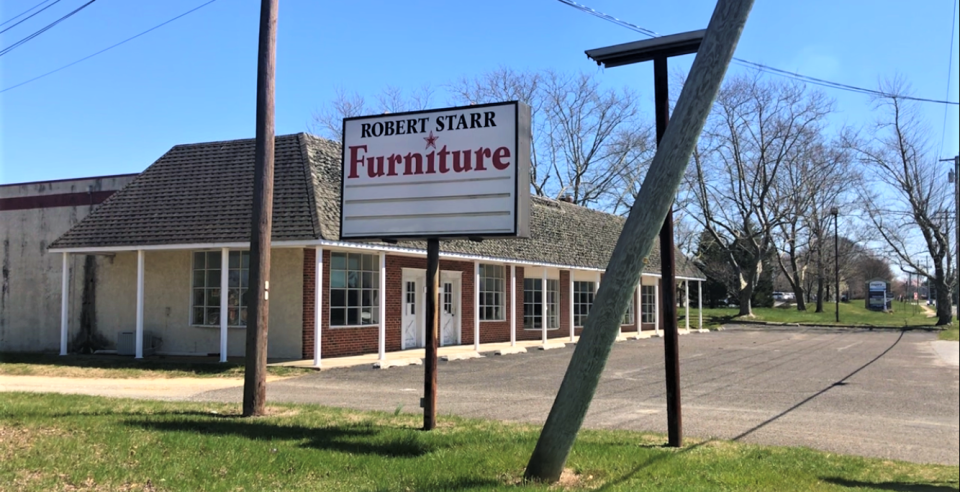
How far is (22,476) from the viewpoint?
20.8 feet

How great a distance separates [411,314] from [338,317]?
3.30 meters

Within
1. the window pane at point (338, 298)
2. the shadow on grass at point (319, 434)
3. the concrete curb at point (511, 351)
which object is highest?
the window pane at point (338, 298)

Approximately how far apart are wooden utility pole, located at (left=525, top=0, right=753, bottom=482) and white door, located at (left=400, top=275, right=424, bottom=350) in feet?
49.5

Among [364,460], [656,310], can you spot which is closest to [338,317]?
[364,460]

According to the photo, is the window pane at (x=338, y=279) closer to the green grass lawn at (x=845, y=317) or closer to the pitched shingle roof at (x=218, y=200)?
the pitched shingle roof at (x=218, y=200)

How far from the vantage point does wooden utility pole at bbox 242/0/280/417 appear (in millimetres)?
10000

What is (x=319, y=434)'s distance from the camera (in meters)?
8.69

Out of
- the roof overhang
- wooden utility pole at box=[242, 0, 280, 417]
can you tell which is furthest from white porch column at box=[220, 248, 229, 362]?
the roof overhang

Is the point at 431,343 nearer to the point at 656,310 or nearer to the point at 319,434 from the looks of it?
the point at 319,434

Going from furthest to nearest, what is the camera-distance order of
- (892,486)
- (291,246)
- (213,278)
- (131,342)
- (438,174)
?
(131,342), (213,278), (291,246), (438,174), (892,486)

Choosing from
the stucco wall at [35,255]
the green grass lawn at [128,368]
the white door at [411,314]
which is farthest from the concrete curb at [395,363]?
the stucco wall at [35,255]

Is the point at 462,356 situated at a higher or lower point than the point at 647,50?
lower

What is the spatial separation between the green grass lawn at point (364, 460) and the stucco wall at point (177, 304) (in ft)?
28.8

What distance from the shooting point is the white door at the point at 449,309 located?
75.1ft
